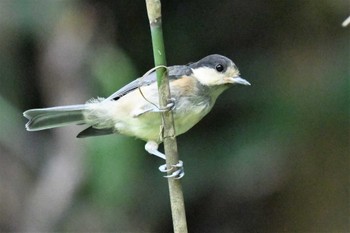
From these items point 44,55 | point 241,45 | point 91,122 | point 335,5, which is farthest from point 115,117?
point 335,5

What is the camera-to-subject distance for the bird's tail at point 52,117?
1.41 m

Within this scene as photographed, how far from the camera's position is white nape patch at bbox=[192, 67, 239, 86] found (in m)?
1.64

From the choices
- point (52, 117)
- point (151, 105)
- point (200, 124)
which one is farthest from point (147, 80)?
point (200, 124)

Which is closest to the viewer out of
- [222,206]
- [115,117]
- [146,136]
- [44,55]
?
[146,136]

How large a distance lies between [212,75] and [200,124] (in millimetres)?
920

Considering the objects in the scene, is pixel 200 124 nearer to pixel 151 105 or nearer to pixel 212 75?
pixel 212 75

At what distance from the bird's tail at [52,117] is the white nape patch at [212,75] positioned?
0.30 m

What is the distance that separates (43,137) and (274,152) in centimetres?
86

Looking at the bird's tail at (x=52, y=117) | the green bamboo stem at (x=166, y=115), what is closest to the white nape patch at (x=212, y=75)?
the bird's tail at (x=52, y=117)

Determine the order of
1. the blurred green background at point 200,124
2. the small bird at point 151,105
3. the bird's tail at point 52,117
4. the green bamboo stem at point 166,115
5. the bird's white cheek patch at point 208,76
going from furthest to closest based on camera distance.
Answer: the blurred green background at point 200,124, the bird's white cheek patch at point 208,76, the small bird at point 151,105, the bird's tail at point 52,117, the green bamboo stem at point 166,115

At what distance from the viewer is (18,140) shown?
2.49 m

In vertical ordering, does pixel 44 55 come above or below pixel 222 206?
above

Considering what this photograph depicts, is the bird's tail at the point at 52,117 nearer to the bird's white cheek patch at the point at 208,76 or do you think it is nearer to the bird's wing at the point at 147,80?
the bird's wing at the point at 147,80

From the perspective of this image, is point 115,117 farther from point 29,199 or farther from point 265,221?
point 265,221
